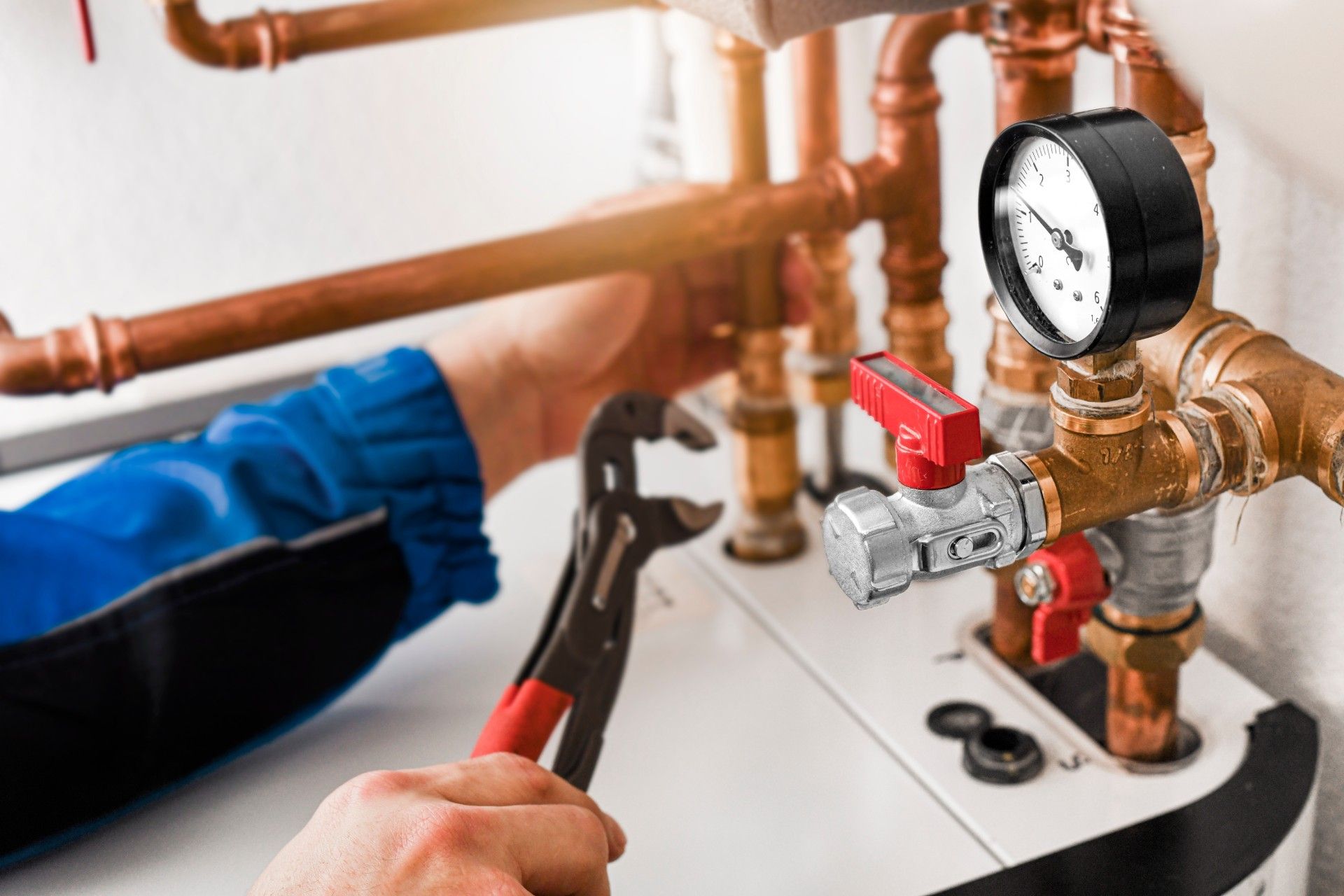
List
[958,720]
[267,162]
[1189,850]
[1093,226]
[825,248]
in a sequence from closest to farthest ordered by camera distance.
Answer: [1093,226], [1189,850], [958,720], [825,248], [267,162]

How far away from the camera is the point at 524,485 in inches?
34.2

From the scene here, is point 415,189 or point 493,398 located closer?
point 493,398

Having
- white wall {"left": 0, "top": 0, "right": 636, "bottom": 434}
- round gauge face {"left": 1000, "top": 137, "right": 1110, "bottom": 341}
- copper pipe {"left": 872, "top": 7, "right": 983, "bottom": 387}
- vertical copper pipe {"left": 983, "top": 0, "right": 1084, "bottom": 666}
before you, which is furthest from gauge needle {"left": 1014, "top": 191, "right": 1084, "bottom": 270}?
white wall {"left": 0, "top": 0, "right": 636, "bottom": 434}

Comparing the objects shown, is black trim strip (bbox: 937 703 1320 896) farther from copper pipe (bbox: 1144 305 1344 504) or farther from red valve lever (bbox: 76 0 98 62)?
red valve lever (bbox: 76 0 98 62)

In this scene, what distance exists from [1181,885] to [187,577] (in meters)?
0.44

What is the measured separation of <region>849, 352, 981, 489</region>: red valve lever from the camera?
13.2 inches

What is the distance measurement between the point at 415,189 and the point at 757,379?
17.6 inches

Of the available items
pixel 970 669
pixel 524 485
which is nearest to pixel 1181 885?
pixel 970 669

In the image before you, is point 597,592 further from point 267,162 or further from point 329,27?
point 267,162

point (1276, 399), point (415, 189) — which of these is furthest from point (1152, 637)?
point (415, 189)

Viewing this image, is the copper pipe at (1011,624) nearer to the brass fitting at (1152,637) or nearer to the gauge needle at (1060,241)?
the brass fitting at (1152,637)

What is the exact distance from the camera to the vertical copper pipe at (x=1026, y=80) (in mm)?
495

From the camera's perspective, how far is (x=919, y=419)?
1.11ft

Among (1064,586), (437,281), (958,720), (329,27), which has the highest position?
(329,27)
